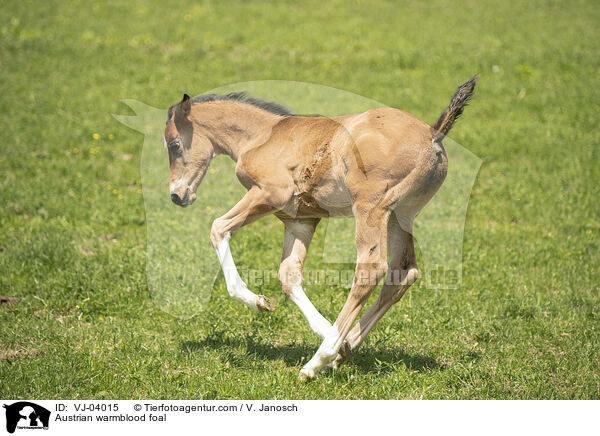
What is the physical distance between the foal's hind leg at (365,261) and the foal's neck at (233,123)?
1279 millimetres

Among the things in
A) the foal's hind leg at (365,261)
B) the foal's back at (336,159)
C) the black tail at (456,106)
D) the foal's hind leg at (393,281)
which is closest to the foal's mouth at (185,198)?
Answer: the foal's back at (336,159)

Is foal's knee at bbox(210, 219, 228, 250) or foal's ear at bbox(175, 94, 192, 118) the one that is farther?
foal's ear at bbox(175, 94, 192, 118)

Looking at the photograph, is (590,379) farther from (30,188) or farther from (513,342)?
(30,188)

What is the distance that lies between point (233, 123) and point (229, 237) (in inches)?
45.6

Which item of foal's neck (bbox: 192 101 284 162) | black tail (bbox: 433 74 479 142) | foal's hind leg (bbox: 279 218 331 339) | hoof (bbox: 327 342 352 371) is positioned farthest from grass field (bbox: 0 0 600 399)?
black tail (bbox: 433 74 479 142)

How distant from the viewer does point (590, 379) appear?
540 cm

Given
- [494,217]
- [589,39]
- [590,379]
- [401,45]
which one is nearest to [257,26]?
[401,45]

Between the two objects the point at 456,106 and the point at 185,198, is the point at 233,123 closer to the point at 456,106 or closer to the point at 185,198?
the point at 185,198

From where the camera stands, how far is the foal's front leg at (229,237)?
525cm

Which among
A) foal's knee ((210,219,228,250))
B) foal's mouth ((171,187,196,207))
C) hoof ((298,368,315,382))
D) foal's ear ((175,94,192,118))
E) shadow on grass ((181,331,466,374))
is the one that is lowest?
shadow on grass ((181,331,466,374))

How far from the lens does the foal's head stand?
570 cm

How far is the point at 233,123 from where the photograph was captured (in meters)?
5.81
